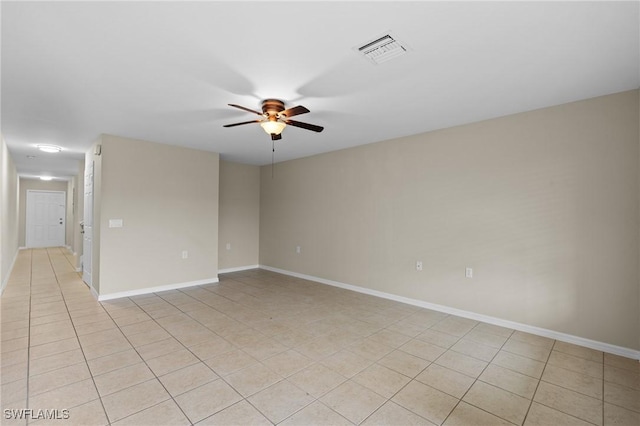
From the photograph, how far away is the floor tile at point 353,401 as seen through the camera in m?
1.91

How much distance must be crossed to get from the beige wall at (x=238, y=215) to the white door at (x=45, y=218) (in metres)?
7.76

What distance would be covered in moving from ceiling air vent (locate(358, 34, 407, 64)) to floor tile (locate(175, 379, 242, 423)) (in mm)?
2607

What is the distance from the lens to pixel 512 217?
336 centimetres

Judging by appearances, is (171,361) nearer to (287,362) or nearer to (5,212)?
(287,362)

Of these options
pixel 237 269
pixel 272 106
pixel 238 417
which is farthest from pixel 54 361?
pixel 237 269

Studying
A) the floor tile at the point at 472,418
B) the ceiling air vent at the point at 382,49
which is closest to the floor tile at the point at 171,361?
the floor tile at the point at 472,418

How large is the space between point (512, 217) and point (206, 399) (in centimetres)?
349

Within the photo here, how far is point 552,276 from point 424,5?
9.75 ft

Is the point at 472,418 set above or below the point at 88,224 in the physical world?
below

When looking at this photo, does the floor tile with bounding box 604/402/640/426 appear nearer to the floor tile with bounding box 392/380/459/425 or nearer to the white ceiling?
the floor tile with bounding box 392/380/459/425

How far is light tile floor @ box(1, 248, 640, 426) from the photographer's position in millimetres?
1923

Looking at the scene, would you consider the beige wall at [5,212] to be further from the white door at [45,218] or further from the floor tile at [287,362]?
the white door at [45,218]

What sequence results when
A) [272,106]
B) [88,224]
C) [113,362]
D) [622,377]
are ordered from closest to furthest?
[622,377], [113,362], [272,106], [88,224]

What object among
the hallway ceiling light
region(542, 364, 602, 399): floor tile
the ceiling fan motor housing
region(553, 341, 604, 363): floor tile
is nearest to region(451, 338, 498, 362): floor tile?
region(542, 364, 602, 399): floor tile
